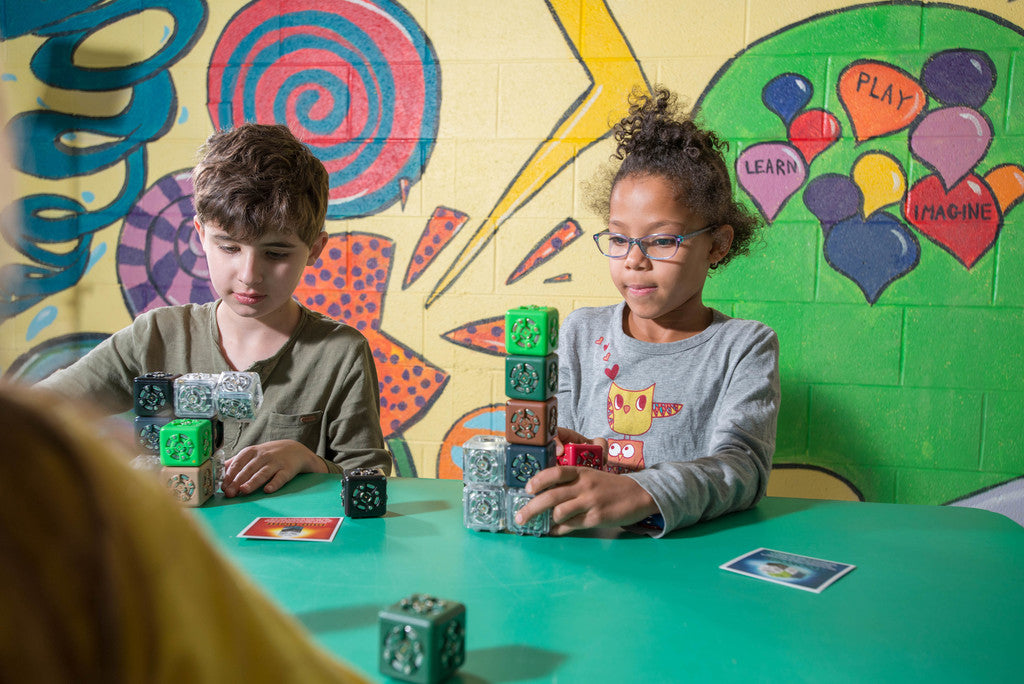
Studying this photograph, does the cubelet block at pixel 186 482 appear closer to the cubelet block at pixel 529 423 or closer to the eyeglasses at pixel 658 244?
the cubelet block at pixel 529 423

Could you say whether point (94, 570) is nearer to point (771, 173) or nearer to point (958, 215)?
Result: point (771, 173)

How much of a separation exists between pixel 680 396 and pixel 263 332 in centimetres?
98

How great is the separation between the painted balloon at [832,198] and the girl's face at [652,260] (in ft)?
2.76

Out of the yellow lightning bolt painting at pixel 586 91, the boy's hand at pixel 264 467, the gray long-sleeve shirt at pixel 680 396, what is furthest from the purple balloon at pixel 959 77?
the boy's hand at pixel 264 467

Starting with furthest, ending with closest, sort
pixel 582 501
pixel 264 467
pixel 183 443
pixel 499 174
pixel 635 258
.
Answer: pixel 499 174 → pixel 635 258 → pixel 264 467 → pixel 183 443 → pixel 582 501

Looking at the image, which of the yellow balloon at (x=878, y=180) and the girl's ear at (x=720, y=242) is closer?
the girl's ear at (x=720, y=242)

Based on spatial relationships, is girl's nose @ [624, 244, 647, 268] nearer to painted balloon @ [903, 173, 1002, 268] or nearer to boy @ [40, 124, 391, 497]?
boy @ [40, 124, 391, 497]

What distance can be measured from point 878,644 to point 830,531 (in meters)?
0.40

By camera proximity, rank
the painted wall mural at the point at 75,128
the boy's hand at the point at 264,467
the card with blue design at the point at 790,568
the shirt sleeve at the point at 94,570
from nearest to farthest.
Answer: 1. the shirt sleeve at the point at 94,570
2. the card with blue design at the point at 790,568
3. the boy's hand at the point at 264,467
4. the painted wall mural at the point at 75,128

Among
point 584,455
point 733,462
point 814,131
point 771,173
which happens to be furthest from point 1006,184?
point 584,455

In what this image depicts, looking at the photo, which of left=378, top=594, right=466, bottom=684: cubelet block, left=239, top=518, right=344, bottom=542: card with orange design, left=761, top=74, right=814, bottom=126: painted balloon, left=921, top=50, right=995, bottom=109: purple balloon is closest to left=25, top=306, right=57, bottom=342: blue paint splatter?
left=239, top=518, right=344, bottom=542: card with orange design

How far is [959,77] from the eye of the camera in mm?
2387

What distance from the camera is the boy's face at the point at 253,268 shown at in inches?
66.9

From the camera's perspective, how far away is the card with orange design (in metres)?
1.13
